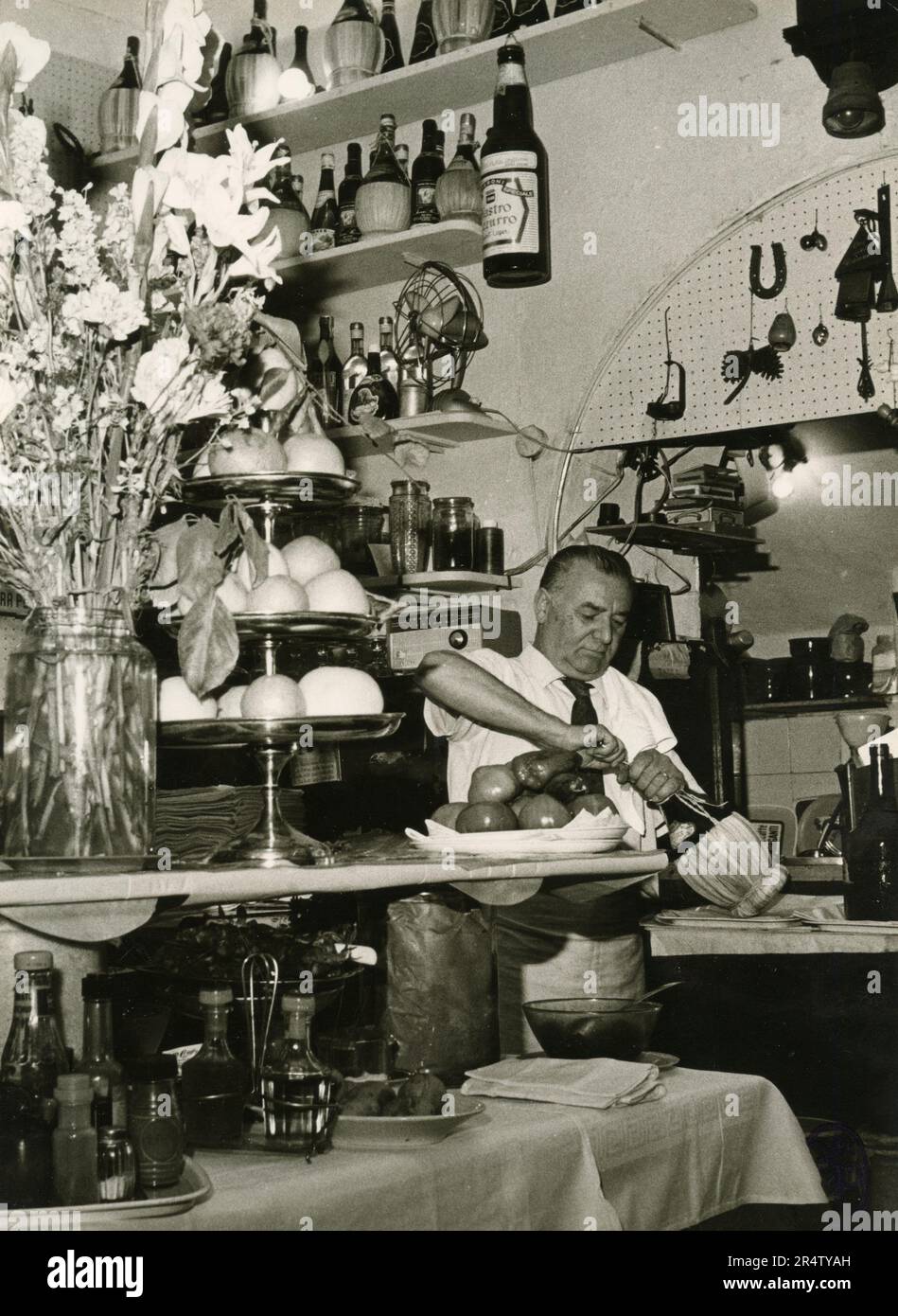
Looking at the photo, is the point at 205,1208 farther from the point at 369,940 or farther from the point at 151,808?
the point at 369,940

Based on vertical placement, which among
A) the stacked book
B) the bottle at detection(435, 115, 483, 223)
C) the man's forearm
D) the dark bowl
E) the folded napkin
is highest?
the bottle at detection(435, 115, 483, 223)

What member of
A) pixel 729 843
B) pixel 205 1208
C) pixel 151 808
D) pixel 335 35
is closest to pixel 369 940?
pixel 151 808

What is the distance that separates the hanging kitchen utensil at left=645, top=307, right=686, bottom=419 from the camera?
3459 mm

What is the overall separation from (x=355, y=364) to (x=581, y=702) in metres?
1.30

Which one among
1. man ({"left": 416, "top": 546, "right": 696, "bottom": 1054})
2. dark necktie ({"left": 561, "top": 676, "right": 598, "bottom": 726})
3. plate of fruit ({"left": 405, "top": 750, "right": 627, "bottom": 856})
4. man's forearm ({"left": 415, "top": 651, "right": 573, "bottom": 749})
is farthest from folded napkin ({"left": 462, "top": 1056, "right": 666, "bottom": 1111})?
dark necktie ({"left": 561, "top": 676, "right": 598, "bottom": 726})

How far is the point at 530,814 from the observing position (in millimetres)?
1761

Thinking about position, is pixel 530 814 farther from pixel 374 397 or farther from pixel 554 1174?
pixel 374 397

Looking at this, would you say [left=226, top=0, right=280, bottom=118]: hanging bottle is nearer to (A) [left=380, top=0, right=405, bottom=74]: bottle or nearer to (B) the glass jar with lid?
(A) [left=380, top=0, right=405, bottom=74]: bottle

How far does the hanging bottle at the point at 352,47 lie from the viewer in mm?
3750

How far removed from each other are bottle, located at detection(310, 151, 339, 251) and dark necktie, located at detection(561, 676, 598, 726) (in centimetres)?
147

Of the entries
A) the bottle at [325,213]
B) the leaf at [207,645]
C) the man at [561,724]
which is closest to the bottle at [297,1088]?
the leaf at [207,645]

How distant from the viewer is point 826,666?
553 centimetres

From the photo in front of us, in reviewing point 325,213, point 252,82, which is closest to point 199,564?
point 325,213
